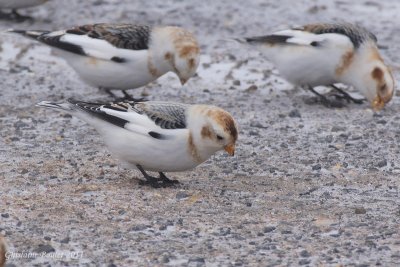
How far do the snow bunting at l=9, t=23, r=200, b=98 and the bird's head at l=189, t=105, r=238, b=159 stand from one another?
217 centimetres

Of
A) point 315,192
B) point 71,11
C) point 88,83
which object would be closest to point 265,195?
point 315,192

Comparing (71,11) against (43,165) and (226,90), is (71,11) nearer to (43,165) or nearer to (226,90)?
(226,90)

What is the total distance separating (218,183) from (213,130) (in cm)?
62

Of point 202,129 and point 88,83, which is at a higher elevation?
point 202,129

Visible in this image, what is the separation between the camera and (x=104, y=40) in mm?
8289

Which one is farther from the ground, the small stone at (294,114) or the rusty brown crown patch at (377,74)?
the rusty brown crown patch at (377,74)

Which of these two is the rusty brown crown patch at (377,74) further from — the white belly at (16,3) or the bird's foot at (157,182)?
the white belly at (16,3)

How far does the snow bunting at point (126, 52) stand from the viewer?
8.17 metres

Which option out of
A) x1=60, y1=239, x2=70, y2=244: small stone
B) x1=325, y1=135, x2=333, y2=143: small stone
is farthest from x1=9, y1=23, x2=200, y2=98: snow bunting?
x1=60, y1=239, x2=70, y2=244: small stone

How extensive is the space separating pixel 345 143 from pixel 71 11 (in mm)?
4671

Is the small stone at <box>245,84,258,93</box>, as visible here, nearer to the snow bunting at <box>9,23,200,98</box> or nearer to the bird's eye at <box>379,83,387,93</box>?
the snow bunting at <box>9,23,200,98</box>

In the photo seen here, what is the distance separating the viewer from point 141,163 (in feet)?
20.4

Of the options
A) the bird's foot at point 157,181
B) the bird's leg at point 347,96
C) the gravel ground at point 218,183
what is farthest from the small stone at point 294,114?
the bird's foot at point 157,181

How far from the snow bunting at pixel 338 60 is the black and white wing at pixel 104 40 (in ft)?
4.22
